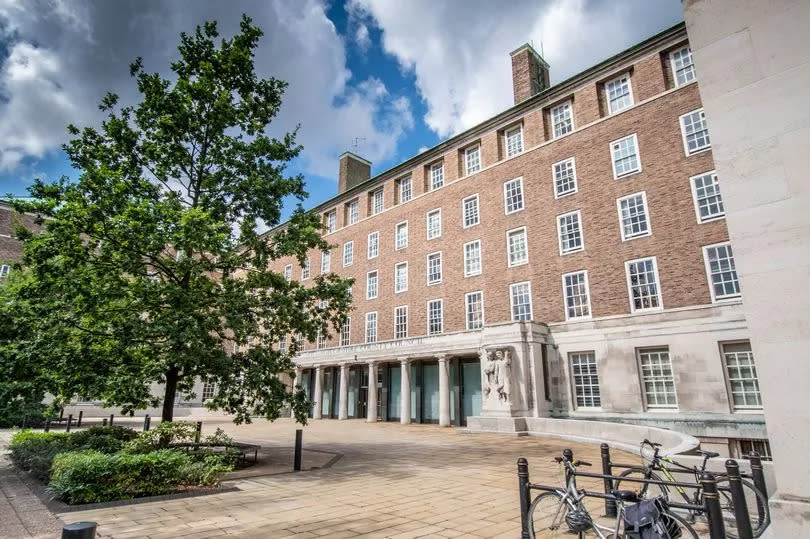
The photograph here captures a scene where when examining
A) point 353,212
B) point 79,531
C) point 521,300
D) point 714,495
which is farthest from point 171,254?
point 353,212

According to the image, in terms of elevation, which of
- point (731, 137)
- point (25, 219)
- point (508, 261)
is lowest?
point (731, 137)

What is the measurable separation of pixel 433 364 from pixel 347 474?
18.5 meters

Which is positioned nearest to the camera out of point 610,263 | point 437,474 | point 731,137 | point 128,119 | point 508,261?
point 731,137

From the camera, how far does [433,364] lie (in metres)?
28.5

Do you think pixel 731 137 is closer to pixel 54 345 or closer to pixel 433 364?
pixel 54 345

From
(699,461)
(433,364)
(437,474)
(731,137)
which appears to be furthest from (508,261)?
(731,137)

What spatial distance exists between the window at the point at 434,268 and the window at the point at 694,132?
48.5ft

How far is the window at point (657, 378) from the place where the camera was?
18.5m

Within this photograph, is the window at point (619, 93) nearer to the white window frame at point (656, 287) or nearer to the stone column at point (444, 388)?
the white window frame at point (656, 287)

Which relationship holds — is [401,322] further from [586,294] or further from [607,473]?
[607,473]

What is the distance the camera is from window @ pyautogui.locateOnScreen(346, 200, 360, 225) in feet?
122

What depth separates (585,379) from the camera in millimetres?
21078

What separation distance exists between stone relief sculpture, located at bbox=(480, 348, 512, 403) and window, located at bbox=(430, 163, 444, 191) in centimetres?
1403

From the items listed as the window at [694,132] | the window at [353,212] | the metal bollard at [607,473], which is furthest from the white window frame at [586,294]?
the window at [353,212]
